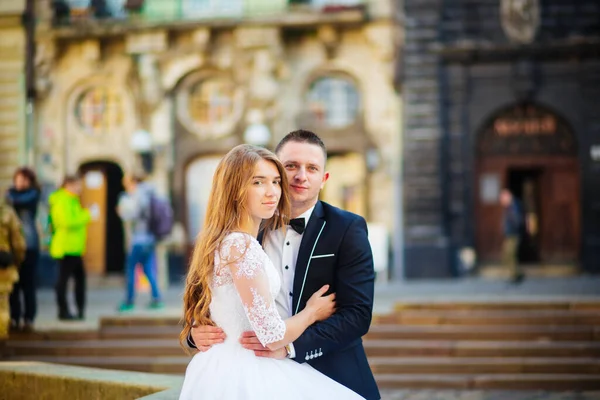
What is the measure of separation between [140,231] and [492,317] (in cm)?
491

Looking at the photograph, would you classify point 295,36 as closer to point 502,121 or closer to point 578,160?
point 502,121

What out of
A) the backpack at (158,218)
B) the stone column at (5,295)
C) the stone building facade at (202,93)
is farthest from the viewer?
the stone building facade at (202,93)

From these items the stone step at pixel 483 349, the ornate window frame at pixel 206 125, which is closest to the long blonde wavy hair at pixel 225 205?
the stone step at pixel 483 349

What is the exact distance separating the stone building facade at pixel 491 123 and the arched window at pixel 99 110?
717cm

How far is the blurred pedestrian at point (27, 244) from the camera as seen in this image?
980cm

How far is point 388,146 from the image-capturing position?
1880 cm

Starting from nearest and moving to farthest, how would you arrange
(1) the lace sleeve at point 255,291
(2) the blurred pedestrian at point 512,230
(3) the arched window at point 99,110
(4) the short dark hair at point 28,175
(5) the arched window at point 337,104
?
(1) the lace sleeve at point 255,291 → (4) the short dark hair at point 28,175 → (2) the blurred pedestrian at point 512,230 → (5) the arched window at point 337,104 → (3) the arched window at point 99,110

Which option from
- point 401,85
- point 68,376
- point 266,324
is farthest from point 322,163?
point 401,85

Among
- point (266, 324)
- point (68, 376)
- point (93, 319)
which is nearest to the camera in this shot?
point (266, 324)

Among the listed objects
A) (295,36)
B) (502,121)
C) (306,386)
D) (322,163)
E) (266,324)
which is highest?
(295,36)

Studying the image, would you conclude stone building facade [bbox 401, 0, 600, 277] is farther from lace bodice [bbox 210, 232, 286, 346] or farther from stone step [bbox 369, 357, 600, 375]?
lace bodice [bbox 210, 232, 286, 346]

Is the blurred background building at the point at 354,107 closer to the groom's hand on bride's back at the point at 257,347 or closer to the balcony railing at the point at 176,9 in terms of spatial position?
the balcony railing at the point at 176,9

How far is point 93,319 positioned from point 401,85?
382 inches

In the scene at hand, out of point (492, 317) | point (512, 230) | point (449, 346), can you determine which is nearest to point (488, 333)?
point (492, 317)
